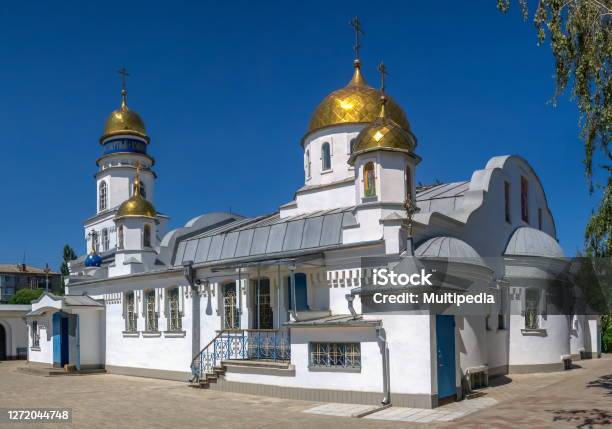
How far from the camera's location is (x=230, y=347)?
18.1 metres

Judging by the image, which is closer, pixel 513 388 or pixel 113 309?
pixel 513 388

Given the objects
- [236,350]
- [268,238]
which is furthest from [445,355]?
[268,238]

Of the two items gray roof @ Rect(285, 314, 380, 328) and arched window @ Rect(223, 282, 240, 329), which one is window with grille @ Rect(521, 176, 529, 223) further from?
arched window @ Rect(223, 282, 240, 329)

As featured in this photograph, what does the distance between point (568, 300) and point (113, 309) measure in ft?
52.7

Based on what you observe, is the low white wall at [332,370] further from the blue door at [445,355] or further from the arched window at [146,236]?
the arched window at [146,236]

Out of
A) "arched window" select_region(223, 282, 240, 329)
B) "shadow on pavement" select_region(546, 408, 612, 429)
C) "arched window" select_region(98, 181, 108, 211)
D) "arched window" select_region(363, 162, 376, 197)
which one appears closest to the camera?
"shadow on pavement" select_region(546, 408, 612, 429)

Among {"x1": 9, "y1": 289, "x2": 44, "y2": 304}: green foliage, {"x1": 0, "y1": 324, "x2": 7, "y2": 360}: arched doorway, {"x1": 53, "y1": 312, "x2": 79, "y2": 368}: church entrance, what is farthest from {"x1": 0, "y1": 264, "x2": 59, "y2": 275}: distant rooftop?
{"x1": 53, "y1": 312, "x2": 79, "y2": 368}: church entrance

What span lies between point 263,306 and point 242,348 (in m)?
1.56

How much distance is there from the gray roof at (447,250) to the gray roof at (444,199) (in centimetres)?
320

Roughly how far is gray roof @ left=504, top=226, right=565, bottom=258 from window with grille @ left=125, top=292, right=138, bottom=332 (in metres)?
13.0

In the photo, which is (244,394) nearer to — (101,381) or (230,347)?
(230,347)

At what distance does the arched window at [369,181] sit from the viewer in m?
16.3

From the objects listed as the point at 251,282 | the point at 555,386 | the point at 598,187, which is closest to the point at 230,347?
the point at 251,282

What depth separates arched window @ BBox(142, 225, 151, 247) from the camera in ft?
78.3
